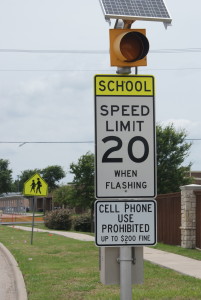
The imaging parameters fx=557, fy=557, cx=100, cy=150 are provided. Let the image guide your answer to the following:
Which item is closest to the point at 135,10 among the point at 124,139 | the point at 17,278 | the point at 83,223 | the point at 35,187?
the point at 124,139

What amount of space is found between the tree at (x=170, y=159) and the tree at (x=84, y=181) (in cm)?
460

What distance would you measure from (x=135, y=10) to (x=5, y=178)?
104722mm

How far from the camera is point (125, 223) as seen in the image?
192 inches

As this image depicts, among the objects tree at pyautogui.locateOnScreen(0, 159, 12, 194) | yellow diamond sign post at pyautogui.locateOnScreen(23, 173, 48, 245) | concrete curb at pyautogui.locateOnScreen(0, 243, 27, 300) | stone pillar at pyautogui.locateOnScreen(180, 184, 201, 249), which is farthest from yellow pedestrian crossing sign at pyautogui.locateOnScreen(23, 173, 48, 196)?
tree at pyautogui.locateOnScreen(0, 159, 12, 194)

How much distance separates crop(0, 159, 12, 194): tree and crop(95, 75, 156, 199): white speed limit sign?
104 meters

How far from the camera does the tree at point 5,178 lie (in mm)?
107275

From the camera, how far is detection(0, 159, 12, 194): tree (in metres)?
107

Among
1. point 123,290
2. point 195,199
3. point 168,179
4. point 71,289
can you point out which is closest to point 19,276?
point 71,289

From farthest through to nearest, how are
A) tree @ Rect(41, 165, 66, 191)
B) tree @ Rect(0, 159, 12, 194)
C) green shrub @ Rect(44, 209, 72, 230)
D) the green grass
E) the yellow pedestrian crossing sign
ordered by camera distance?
tree @ Rect(41, 165, 66, 191) < tree @ Rect(0, 159, 12, 194) < green shrub @ Rect(44, 209, 72, 230) < the yellow pedestrian crossing sign < the green grass

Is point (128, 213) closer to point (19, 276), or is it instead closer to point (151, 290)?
point (151, 290)

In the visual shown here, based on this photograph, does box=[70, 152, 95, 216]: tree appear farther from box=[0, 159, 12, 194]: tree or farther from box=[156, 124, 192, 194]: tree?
box=[0, 159, 12, 194]: tree

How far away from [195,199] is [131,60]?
13.6 m

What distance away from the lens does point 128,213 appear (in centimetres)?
487

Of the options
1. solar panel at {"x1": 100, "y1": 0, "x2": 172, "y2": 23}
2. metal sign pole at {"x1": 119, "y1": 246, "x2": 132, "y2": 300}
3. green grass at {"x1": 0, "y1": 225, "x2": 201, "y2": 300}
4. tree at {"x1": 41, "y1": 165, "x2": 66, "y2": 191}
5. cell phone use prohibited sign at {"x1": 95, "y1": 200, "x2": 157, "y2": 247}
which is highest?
tree at {"x1": 41, "y1": 165, "x2": 66, "y2": 191}
